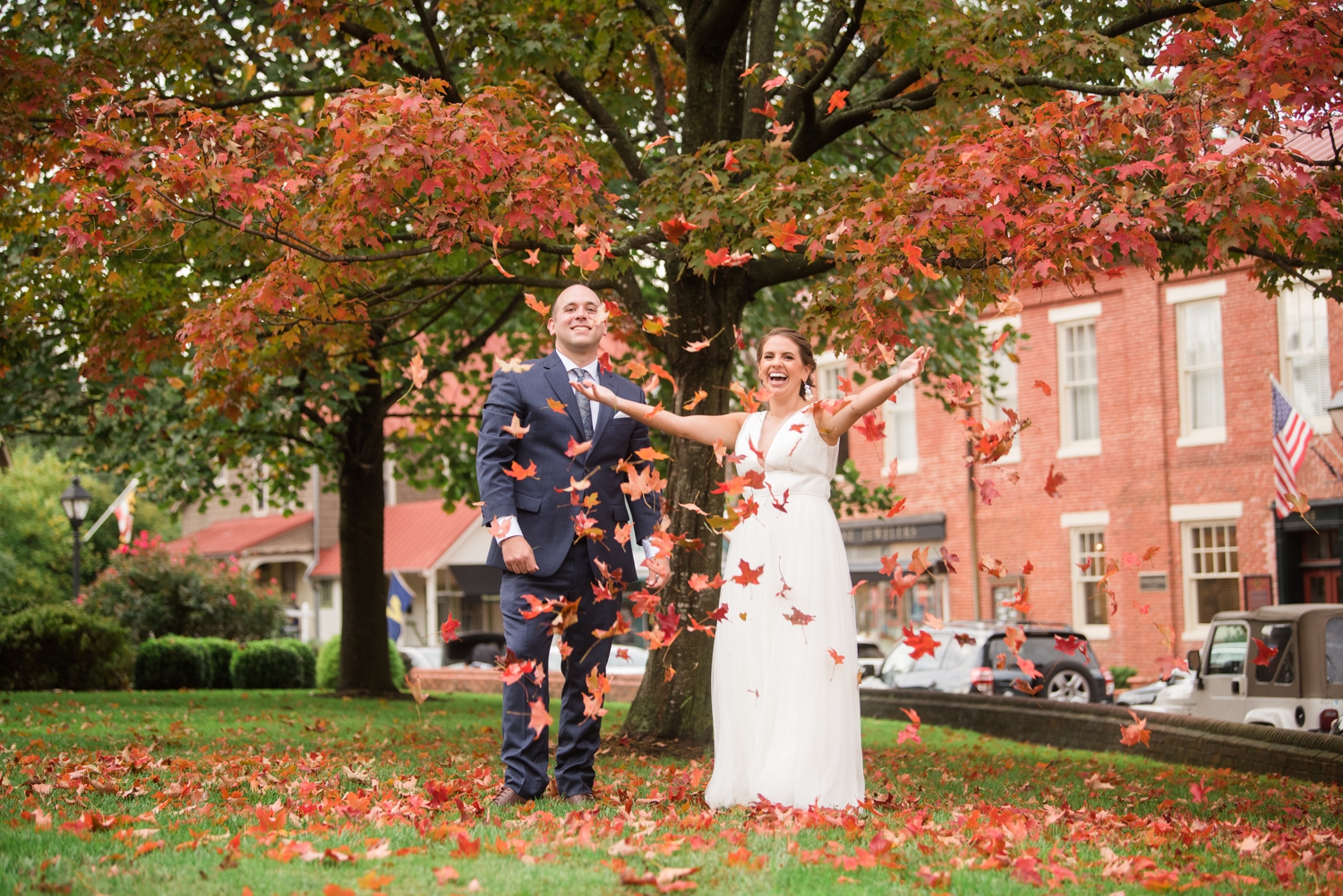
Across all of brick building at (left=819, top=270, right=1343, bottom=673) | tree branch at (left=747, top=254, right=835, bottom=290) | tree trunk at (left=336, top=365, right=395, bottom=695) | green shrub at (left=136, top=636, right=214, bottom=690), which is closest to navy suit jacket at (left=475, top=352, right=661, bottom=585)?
tree branch at (left=747, top=254, right=835, bottom=290)

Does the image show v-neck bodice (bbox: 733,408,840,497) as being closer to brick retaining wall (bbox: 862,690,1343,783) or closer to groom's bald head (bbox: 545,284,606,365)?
groom's bald head (bbox: 545,284,606,365)

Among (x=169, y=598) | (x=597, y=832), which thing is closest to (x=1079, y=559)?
(x=169, y=598)

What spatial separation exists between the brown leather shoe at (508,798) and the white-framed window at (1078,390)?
840 inches

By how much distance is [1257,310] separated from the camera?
2248 cm

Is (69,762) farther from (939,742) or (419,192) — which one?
(939,742)

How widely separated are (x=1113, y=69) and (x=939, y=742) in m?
7.17

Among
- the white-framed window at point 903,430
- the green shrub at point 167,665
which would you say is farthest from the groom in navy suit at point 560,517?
the white-framed window at point 903,430

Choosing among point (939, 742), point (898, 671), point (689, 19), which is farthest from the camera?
point (898, 671)

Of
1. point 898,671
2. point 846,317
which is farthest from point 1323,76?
point 898,671

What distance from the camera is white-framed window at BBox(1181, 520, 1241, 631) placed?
75.6 ft

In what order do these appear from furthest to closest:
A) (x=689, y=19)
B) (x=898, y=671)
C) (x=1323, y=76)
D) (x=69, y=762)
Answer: (x=898, y=671), (x=689, y=19), (x=69, y=762), (x=1323, y=76)

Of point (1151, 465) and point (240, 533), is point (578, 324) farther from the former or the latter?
point (240, 533)

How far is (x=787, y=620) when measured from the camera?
18.9 feet

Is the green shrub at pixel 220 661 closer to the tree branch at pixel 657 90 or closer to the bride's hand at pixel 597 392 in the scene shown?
the tree branch at pixel 657 90
